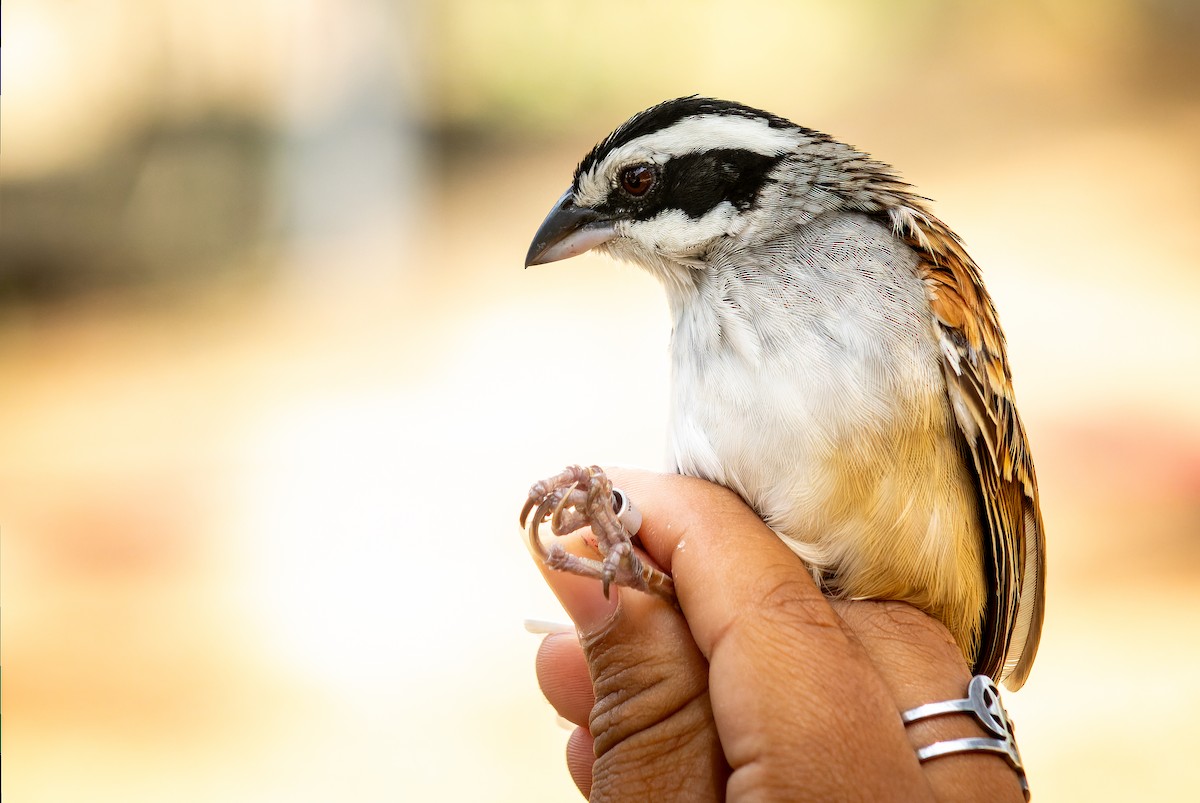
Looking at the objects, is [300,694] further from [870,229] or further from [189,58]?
[189,58]

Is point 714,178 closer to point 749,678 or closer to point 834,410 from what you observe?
point 834,410

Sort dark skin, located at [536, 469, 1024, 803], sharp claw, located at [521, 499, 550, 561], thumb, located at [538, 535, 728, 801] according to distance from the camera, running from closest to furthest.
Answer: dark skin, located at [536, 469, 1024, 803]
thumb, located at [538, 535, 728, 801]
sharp claw, located at [521, 499, 550, 561]

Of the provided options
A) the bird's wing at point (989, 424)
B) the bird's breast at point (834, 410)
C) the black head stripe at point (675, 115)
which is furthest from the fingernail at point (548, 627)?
the black head stripe at point (675, 115)

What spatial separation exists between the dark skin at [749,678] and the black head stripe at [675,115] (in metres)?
0.70

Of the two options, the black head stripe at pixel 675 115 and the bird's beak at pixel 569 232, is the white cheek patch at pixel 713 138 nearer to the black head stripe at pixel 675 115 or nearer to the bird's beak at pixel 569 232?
the black head stripe at pixel 675 115

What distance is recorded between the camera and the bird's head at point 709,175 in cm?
219

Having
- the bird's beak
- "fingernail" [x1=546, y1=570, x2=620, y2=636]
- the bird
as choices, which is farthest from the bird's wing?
"fingernail" [x1=546, y1=570, x2=620, y2=636]

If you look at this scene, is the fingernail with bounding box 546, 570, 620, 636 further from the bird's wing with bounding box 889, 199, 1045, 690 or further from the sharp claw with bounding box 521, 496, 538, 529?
the bird's wing with bounding box 889, 199, 1045, 690

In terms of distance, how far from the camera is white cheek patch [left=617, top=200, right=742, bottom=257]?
86.3 inches

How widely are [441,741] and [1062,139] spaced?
7632 mm

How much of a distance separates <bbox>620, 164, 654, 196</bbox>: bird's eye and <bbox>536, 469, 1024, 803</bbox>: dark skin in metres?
0.60

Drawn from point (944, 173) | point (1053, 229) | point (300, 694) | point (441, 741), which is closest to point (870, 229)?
point (441, 741)

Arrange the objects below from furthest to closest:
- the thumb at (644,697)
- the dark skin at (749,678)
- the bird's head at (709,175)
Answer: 1. the bird's head at (709,175)
2. the thumb at (644,697)
3. the dark skin at (749,678)

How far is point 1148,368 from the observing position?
657 centimetres
